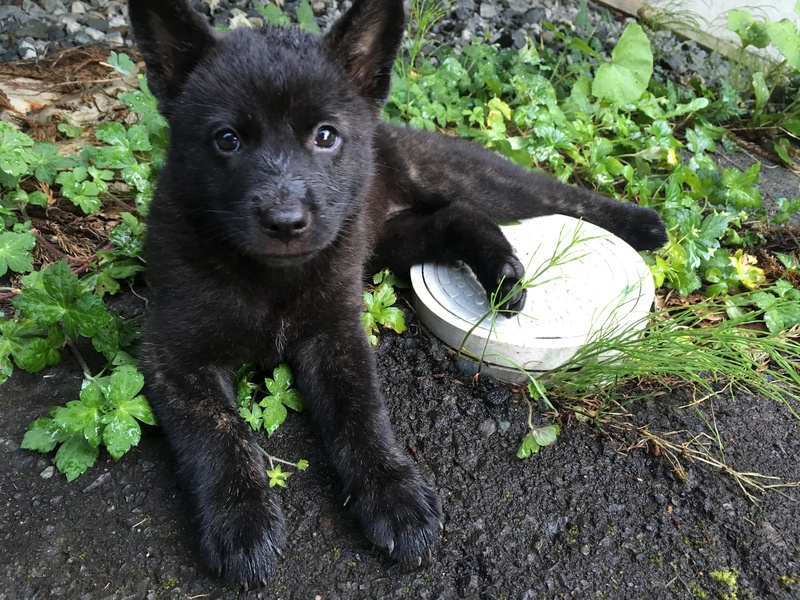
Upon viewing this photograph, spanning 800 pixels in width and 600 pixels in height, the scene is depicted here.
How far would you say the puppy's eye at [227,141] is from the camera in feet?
8.06

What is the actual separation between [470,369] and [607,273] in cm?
89

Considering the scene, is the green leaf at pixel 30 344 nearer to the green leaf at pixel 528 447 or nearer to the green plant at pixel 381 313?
the green plant at pixel 381 313

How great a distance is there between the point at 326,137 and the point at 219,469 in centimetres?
128

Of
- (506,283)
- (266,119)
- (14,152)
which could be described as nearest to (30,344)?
(14,152)

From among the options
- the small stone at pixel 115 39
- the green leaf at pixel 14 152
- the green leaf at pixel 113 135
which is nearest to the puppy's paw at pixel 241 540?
the green leaf at pixel 14 152

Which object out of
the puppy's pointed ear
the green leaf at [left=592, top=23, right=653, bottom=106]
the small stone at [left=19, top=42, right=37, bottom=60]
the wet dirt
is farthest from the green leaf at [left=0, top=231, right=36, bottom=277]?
the green leaf at [left=592, top=23, right=653, bottom=106]

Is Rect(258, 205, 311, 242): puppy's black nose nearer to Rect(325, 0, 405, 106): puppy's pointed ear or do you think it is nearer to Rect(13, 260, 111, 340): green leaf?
Rect(325, 0, 405, 106): puppy's pointed ear

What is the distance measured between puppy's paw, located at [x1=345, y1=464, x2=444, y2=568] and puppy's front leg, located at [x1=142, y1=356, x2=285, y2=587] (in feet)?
1.02

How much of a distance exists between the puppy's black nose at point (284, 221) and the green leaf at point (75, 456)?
1125 millimetres

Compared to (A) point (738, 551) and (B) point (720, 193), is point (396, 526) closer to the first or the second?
(A) point (738, 551)

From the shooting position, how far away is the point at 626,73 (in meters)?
4.67

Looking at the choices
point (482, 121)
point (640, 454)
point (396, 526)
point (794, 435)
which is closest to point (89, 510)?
point (396, 526)

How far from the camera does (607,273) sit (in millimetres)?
3463

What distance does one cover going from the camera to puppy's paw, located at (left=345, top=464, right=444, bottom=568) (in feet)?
7.82
